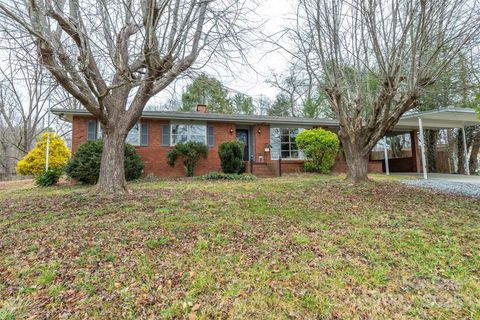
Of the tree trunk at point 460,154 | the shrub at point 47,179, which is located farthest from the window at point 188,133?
the tree trunk at point 460,154

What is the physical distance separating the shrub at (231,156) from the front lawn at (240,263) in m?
6.77

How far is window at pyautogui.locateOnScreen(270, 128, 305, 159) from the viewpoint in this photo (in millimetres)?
14868

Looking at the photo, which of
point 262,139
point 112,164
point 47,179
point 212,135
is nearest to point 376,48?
point 112,164

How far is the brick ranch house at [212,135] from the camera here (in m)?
12.0

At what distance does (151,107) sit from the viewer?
67.1 ft

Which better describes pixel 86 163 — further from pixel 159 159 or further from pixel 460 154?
pixel 460 154

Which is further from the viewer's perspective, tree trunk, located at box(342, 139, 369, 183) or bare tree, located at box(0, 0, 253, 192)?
tree trunk, located at box(342, 139, 369, 183)

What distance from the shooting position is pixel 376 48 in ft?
20.7

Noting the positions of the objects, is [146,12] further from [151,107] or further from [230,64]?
[151,107]

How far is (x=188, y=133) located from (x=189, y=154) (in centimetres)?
164

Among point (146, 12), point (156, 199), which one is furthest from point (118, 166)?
point (146, 12)

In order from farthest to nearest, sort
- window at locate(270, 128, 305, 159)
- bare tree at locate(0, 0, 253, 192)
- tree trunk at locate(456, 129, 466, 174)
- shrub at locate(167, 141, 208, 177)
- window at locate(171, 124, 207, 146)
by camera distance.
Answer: tree trunk at locate(456, 129, 466, 174) < window at locate(270, 128, 305, 159) < window at locate(171, 124, 207, 146) < shrub at locate(167, 141, 208, 177) < bare tree at locate(0, 0, 253, 192)

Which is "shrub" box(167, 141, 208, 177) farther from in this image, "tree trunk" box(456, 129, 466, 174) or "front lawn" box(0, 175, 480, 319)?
"tree trunk" box(456, 129, 466, 174)

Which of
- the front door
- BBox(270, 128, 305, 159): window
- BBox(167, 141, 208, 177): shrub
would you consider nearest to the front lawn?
BBox(167, 141, 208, 177): shrub
